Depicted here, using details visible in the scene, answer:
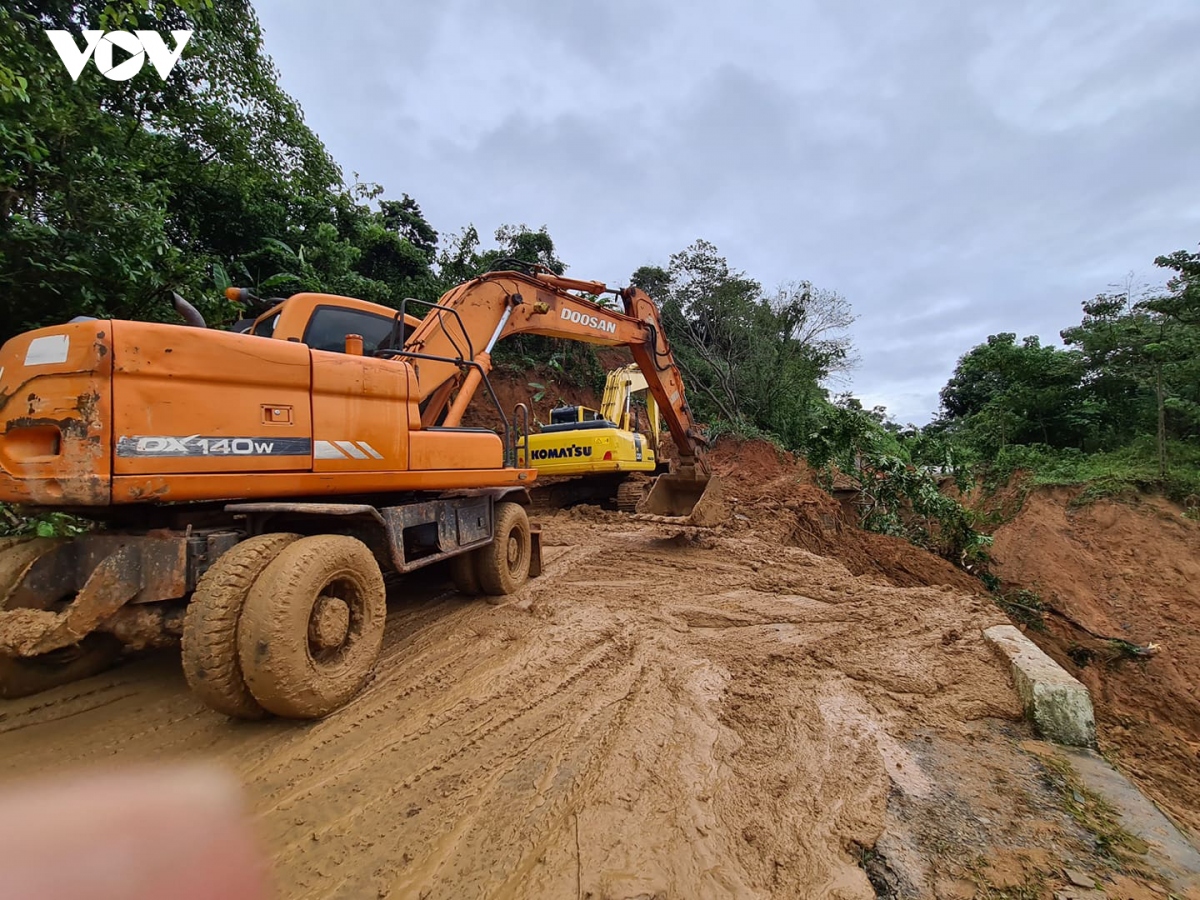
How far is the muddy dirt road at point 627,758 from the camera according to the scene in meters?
1.75

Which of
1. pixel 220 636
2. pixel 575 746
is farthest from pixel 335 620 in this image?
pixel 575 746

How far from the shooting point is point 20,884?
157 centimetres

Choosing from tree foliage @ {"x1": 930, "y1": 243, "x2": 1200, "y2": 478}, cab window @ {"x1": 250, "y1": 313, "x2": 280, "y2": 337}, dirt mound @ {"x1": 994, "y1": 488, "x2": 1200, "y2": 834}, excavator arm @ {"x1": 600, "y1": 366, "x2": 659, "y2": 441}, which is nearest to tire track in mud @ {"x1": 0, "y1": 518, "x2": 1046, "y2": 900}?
dirt mound @ {"x1": 994, "y1": 488, "x2": 1200, "y2": 834}

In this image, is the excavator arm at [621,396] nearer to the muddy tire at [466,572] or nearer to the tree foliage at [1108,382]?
the muddy tire at [466,572]

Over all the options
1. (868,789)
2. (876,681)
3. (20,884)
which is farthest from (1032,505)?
(20,884)

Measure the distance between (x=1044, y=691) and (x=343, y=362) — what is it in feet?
13.1

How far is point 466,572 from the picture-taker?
4.52 metres

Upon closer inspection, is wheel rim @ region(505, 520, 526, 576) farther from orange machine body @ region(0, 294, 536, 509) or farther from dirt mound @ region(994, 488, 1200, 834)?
dirt mound @ region(994, 488, 1200, 834)

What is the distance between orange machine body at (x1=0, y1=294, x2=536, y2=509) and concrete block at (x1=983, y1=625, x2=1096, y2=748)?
143 inches

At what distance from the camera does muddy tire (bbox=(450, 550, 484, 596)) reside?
4.50m

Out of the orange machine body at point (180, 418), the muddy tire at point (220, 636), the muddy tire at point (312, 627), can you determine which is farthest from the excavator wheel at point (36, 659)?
the muddy tire at point (312, 627)

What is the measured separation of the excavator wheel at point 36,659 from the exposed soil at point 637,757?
0.28ft

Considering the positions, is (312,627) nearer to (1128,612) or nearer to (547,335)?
(547,335)

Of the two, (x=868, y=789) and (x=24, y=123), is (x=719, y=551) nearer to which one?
(x=868, y=789)
